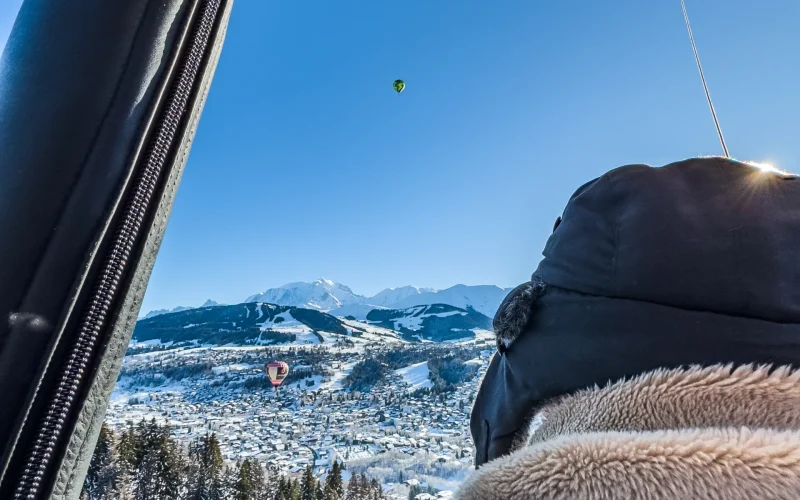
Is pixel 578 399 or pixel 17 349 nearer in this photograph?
pixel 17 349

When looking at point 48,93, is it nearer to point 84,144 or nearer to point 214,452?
point 84,144

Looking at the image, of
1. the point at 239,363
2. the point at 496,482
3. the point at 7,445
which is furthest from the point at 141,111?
the point at 239,363

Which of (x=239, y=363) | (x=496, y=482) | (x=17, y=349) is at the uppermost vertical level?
(x=17, y=349)

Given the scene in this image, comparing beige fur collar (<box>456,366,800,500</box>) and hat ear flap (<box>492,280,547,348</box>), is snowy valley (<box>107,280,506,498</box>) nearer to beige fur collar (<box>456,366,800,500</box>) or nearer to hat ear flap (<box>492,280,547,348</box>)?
hat ear flap (<box>492,280,547,348</box>)

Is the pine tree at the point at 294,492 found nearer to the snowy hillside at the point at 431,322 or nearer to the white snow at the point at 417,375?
the white snow at the point at 417,375

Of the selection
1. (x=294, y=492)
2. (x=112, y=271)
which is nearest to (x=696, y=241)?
(x=112, y=271)

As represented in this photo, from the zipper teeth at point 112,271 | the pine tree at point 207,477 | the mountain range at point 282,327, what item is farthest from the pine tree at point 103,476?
the mountain range at point 282,327
